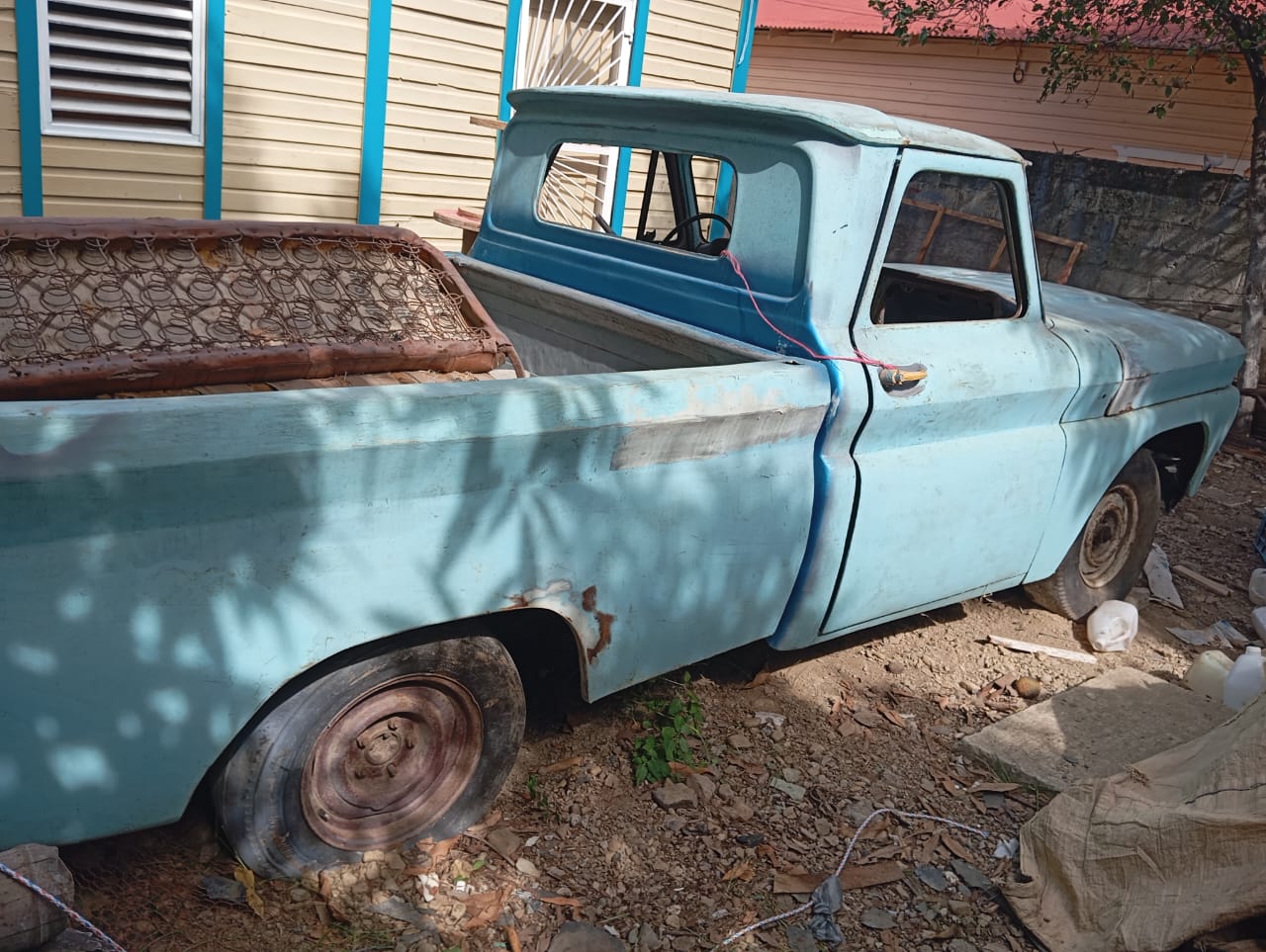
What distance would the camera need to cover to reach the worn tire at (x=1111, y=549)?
4445 mm

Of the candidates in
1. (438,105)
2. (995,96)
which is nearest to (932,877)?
(438,105)

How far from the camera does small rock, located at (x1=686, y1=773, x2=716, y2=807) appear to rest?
3111 millimetres

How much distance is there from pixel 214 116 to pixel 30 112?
94 cm

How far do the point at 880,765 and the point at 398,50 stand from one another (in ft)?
17.9

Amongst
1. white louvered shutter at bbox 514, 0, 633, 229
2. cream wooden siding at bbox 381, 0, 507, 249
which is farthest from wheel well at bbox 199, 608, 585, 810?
white louvered shutter at bbox 514, 0, 633, 229

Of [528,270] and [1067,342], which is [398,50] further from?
[1067,342]

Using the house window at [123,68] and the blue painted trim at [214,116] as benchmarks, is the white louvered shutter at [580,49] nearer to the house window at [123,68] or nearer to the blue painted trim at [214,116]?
the blue painted trim at [214,116]

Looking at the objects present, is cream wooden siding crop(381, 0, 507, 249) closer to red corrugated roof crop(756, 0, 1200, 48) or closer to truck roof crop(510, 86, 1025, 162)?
truck roof crop(510, 86, 1025, 162)

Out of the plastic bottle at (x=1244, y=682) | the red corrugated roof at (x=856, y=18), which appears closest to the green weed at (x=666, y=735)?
the plastic bottle at (x=1244, y=682)

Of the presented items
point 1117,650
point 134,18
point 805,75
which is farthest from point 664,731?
point 805,75

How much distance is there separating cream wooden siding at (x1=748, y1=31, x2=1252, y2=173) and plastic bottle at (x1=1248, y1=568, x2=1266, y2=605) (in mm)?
8974

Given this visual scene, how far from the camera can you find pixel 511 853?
278cm

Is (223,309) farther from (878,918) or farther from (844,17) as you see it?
(844,17)

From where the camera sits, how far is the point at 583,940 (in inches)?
99.7
